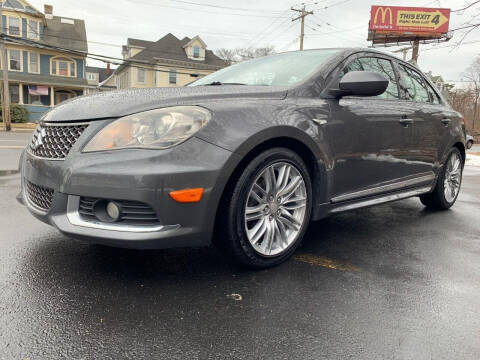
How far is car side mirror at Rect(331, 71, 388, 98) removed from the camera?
9.00ft

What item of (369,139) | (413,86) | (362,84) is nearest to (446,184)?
(413,86)

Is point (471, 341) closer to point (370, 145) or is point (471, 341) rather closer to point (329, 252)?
point (329, 252)

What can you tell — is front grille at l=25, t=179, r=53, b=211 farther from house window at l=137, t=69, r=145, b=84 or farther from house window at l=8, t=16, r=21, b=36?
house window at l=137, t=69, r=145, b=84

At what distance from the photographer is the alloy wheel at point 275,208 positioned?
2.45 metres

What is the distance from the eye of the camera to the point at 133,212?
80.3 inches

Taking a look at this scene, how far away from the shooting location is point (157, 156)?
2012mm

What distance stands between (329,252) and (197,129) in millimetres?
1493

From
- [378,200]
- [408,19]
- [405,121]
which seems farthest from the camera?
[408,19]

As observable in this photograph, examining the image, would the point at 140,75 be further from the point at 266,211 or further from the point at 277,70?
the point at 266,211

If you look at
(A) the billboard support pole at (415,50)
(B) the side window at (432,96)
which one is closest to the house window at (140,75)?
(A) the billboard support pole at (415,50)

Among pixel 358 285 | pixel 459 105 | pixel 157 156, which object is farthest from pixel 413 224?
pixel 459 105

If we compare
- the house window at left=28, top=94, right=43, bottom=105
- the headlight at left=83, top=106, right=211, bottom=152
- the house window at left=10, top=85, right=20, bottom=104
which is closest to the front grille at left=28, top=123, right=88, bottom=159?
the headlight at left=83, top=106, right=211, bottom=152

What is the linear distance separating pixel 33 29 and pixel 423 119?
30.7 metres

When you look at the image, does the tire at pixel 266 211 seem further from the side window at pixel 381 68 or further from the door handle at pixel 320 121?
the side window at pixel 381 68
